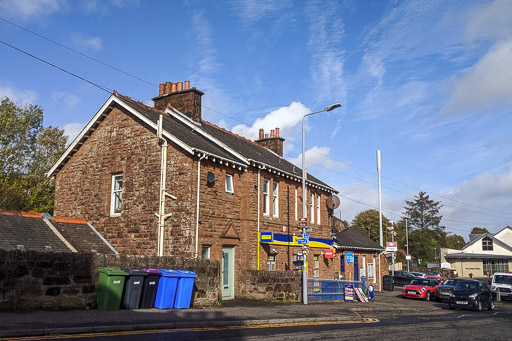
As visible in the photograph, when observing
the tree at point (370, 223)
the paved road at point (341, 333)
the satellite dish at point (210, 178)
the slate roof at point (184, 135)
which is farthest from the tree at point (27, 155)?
the tree at point (370, 223)

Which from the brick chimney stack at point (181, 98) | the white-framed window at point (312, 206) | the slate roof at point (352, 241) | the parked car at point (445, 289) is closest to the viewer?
the brick chimney stack at point (181, 98)

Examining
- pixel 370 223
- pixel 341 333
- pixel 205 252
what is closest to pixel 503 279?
pixel 205 252

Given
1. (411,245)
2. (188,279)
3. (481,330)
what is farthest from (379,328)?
(411,245)

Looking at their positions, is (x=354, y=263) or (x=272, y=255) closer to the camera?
(x=272, y=255)

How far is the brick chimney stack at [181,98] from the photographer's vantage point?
84.4 feet

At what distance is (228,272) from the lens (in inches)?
831

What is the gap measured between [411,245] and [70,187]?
71706 mm

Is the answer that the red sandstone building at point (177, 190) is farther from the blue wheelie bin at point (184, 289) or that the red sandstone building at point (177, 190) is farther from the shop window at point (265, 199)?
the blue wheelie bin at point (184, 289)

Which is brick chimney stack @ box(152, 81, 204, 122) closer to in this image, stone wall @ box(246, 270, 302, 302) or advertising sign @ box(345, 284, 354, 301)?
stone wall @ box(246, 270, 302, 302)

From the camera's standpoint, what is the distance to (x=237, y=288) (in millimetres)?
21078

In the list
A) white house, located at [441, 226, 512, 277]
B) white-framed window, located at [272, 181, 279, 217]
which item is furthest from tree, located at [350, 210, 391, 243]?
white-framed window, located at [272, 181, 279, 217]

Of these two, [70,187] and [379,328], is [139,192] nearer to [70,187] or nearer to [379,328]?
[70,187]

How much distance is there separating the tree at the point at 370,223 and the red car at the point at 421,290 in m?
45.5

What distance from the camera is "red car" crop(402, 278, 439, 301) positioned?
95.4 feet
